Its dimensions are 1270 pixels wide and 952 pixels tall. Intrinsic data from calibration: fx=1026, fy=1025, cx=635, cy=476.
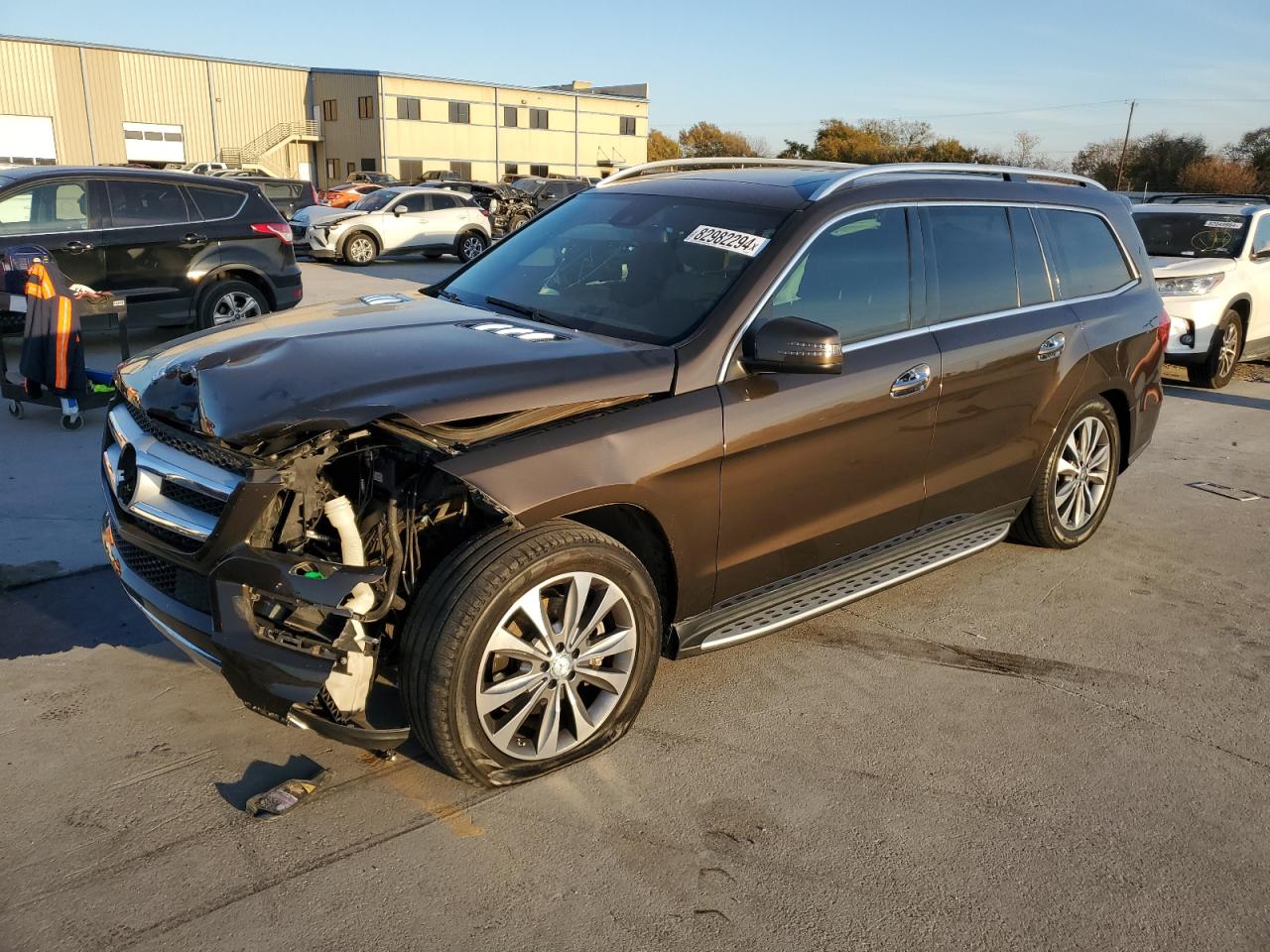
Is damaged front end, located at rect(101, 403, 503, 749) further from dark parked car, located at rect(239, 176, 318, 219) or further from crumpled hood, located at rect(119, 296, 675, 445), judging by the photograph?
dark parked car, located at rect(239, 176, 318, 219)

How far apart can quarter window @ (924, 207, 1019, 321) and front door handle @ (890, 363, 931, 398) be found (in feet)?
1.10

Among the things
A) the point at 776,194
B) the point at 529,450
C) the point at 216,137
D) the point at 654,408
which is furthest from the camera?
the point at 216,137

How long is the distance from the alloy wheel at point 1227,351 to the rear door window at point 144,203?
33.5 feet

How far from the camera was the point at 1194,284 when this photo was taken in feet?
33.1

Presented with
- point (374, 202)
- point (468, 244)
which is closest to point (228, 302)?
point (374, 202)

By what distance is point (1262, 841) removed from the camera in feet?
10.2

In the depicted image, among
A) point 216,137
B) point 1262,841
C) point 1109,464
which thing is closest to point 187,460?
point 1262,841

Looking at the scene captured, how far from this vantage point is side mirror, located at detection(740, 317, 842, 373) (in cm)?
341

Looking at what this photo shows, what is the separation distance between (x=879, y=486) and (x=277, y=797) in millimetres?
2473

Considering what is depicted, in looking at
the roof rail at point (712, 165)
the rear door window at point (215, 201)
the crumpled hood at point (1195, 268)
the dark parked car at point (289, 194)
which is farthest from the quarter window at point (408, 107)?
the roof rail at point (712, 165)

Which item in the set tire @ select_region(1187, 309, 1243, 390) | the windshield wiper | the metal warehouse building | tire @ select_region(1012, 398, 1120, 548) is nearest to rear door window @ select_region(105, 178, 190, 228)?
the windshield wiper

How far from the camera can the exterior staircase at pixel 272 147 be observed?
5500 centimetres

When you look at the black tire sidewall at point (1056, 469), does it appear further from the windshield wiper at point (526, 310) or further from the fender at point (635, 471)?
the windshield wiper at point (526, 310)

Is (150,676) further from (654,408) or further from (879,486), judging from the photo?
(879,486)
